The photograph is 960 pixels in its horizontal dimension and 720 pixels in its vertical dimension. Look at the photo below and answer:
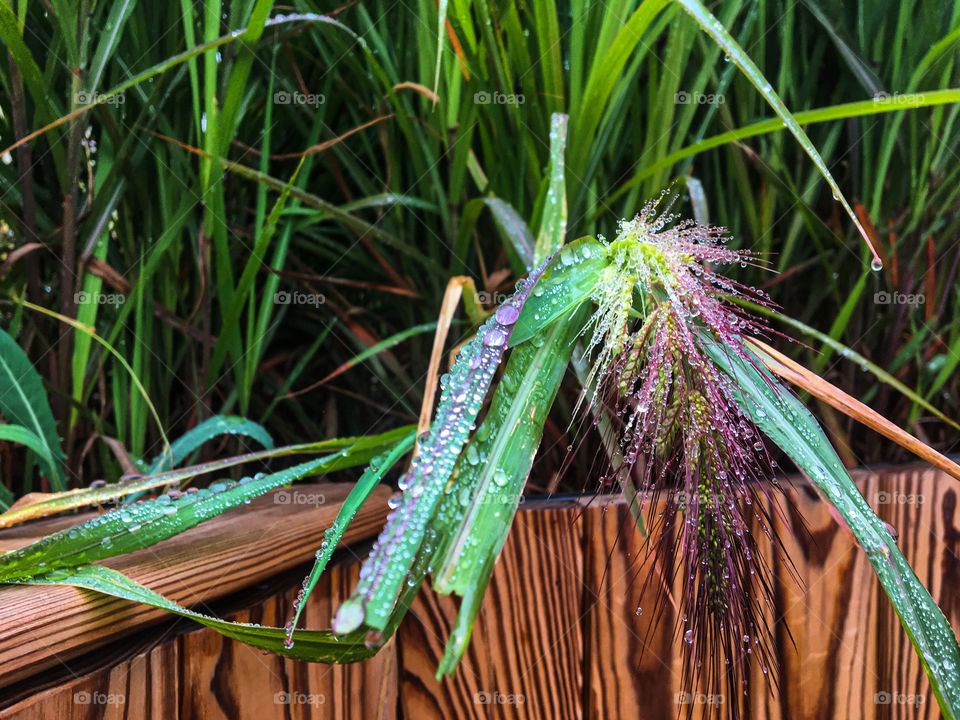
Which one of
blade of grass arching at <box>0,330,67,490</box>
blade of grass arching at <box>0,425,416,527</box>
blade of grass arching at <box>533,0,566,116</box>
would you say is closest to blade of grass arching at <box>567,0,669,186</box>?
blade of grass arching at <box>533,0,566,116</box>

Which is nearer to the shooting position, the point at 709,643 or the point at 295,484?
the point at 709,643

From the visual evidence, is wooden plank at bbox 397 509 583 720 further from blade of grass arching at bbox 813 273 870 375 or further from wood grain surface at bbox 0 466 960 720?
blade of grass arching at bbox 813 273 870 375

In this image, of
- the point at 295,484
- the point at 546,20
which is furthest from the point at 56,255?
the point at 546,20

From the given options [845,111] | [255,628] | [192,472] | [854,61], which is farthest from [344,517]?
[854,61]

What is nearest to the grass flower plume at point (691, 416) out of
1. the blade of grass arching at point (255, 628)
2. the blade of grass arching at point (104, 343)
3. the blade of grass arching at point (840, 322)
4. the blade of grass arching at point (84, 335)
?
the blade of grass arching at point (255, 628)

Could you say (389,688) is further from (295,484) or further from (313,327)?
(313,327)
